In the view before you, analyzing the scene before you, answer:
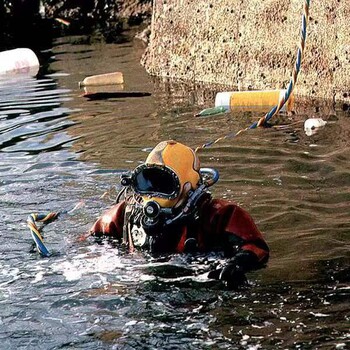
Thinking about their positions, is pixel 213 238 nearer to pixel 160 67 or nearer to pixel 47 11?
pixel 160 67

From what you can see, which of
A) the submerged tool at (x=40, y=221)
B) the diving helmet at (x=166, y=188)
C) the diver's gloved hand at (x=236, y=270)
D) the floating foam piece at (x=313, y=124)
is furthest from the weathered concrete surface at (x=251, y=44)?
the diver's gloved hand at (x=236, y=270)

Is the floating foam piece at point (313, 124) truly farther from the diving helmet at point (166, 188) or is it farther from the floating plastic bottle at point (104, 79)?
the floating plastic bottle at point (104, 79)

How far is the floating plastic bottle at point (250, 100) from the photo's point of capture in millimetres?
10188

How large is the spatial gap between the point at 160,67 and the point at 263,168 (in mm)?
5916

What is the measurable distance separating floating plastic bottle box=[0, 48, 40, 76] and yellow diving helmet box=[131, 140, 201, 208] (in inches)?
400

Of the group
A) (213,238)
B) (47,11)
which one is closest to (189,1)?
(213,238)

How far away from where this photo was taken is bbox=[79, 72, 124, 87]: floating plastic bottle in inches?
504

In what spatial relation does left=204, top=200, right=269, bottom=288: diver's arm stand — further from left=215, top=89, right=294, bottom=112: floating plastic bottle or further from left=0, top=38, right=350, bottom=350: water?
left=215, top=89, right=294, bottom=112: floating plastic bottle

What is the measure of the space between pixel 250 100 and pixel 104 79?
3324mm

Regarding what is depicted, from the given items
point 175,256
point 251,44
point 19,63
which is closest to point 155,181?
point 175,256

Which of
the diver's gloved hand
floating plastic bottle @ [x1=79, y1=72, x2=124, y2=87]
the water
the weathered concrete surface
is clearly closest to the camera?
the water

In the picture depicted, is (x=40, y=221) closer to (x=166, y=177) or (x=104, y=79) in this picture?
(x=166, y=177)

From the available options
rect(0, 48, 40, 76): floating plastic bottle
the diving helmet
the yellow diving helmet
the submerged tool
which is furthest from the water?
rect(0, 48, 40, 76): floating plastic bottle

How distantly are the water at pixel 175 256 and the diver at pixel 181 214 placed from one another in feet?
0.43
